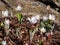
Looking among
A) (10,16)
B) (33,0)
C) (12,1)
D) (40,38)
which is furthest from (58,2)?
(40,38)

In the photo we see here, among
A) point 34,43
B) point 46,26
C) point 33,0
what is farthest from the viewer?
point 33,0

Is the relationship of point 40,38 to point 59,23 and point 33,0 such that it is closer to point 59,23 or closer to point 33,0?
point 59,23

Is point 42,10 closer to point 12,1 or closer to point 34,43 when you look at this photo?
point 12,1

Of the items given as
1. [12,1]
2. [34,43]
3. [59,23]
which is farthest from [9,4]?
[34,43]

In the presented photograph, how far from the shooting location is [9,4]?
5.00 meters

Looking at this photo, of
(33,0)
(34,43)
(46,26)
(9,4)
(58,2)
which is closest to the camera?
(34,43)

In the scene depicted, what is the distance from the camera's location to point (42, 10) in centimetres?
508

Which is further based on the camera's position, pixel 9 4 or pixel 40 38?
pixel 9 4

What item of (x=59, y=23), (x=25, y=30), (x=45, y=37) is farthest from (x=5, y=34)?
(x=59, y=23)

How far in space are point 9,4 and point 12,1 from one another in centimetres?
14

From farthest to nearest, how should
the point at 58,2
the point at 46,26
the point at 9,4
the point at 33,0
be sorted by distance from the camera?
the point at 58,2 → the point at 33,0 → the point at 9,4 → the point at 46,26

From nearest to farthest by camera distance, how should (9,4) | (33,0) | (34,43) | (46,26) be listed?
(34,43)
(46,26)
(9,4)
(33,0)

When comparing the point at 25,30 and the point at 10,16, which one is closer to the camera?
the point at 25,30

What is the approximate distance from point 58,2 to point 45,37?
1981mm
